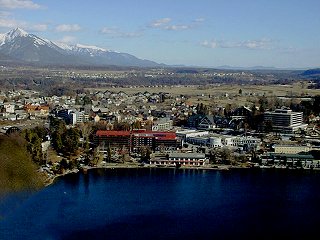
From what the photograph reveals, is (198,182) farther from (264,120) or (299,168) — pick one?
(264,120)

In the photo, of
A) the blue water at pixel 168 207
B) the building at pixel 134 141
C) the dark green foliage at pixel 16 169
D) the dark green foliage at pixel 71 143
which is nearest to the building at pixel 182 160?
the blue water at pixel 168 207

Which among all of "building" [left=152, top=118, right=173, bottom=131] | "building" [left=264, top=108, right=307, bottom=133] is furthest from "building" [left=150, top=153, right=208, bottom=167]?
"building" [left=264, top=108, right=307, bottom=133]

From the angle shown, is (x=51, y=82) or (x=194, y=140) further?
(x=51, y=82)

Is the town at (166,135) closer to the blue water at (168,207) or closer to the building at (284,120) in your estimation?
the building at (284,120)

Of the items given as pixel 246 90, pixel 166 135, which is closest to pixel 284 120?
pixel 166 135

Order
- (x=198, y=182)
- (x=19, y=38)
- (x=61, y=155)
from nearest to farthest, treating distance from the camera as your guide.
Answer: (x=198, y=182) < (x=61, y=155) < (x=19, y=38)

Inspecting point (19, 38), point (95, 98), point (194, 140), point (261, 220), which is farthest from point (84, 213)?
point (19, 38)

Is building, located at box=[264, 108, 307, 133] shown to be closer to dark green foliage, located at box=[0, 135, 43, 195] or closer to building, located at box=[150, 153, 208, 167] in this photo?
building, located at box=[150, 153, 208, 167]
